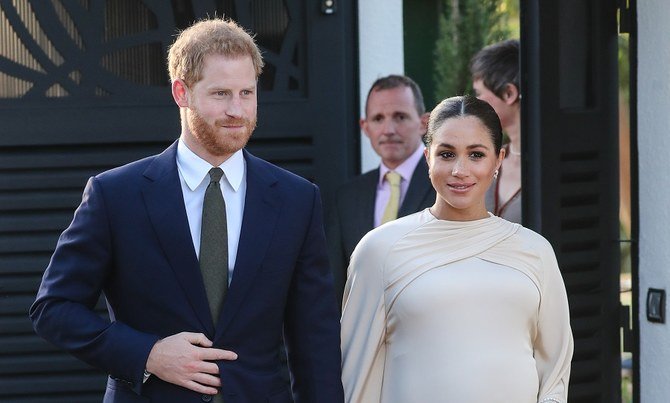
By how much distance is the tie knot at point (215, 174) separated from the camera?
10.8ft

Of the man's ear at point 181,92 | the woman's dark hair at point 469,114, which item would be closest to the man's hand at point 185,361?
the man's ear at point 181,92

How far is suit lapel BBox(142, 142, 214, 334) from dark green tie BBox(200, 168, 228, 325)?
0.03 metres

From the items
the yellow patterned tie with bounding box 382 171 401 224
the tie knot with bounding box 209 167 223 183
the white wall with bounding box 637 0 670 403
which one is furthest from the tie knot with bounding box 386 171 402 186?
the tie knot with bounding box 209 167 223 183

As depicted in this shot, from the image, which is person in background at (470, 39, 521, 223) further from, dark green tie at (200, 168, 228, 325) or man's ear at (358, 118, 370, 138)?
dark green tie at (200, 168, 228, 325)

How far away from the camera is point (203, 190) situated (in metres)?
3.31

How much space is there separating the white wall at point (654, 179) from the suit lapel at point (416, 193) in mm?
863

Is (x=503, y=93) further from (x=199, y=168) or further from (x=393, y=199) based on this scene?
(x=199, y=168)

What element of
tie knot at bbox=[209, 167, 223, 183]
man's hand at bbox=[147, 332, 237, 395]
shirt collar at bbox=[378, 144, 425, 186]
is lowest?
man's hand at bbox=[147, 332, 237, 395]

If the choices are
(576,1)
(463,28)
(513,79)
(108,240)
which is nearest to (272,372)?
(108,240)

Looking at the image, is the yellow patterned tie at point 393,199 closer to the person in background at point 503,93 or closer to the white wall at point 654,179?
the person in background at point 503,93

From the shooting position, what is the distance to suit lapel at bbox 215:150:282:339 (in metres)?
3.24

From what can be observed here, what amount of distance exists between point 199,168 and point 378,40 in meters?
1.84

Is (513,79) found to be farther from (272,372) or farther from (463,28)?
(463,28)

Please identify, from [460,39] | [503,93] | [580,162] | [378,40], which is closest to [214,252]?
[580,162]
